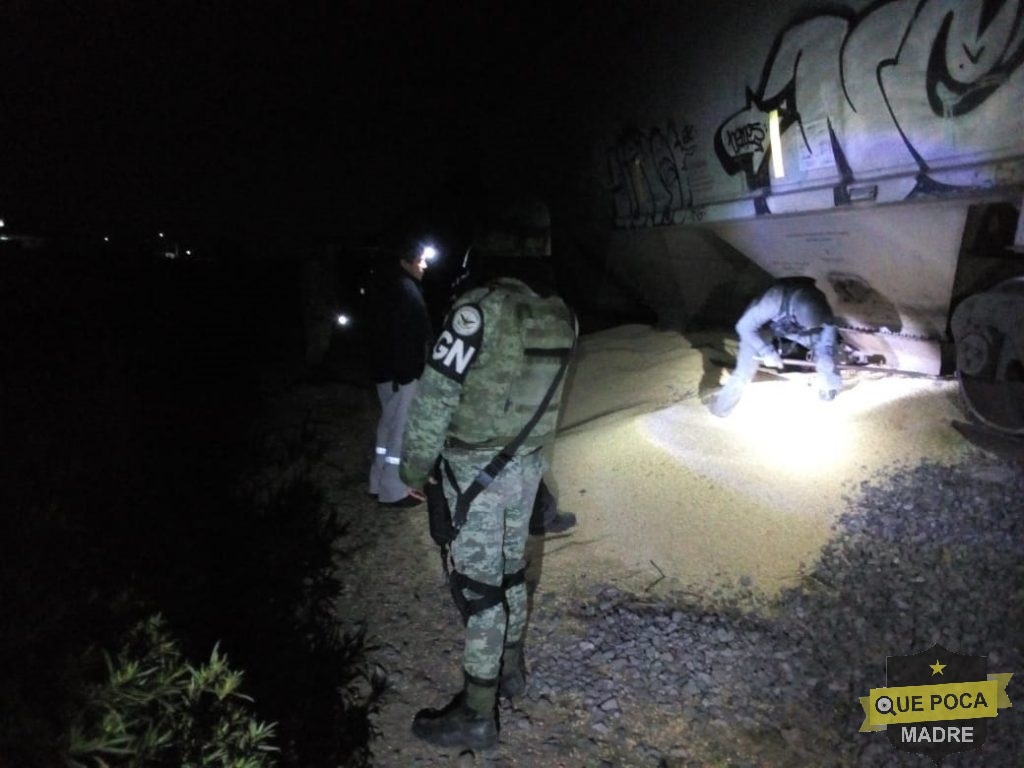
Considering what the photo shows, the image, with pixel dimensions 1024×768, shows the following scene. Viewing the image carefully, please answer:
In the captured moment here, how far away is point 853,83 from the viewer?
16.4ft

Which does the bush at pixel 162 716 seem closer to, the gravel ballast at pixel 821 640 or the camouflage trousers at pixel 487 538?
the camouflage trousers at pixel 487 538

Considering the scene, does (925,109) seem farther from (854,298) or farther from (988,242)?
(854,298)

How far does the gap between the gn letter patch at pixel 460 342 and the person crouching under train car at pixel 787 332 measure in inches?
165

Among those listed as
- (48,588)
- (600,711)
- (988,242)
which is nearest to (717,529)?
(600,711)

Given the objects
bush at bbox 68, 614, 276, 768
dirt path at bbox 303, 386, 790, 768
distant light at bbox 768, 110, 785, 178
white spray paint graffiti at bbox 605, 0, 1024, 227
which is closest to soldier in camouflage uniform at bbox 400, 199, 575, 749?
dirt path at bbox 303, 386, 790, 768

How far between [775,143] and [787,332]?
1.72m

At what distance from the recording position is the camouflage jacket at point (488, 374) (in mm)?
2354

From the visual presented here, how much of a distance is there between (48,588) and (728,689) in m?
2.78

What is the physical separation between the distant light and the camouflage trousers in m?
4.65

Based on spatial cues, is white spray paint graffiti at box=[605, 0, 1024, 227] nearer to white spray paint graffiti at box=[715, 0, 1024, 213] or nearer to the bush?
white spray paint graffiti at box=[715, 0, 1024, 213]

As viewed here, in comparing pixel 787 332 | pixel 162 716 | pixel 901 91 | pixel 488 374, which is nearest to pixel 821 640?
pixel 488 374

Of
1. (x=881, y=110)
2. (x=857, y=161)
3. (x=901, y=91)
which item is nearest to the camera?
(x=901, y=91)

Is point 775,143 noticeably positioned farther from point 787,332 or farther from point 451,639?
point 451,639

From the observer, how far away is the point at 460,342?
2.34 metres
